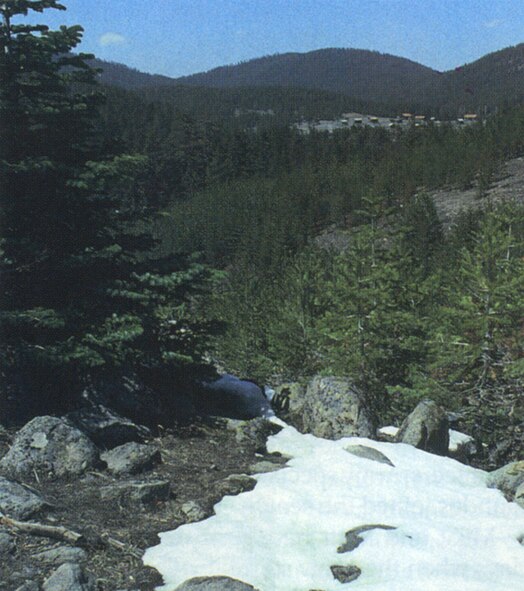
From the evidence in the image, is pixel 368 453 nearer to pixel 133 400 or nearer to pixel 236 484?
pixel 236 484

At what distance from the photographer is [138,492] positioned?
24.3ft

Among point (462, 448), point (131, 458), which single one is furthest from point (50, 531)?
point (462, 448)

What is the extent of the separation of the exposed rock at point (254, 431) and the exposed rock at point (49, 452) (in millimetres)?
2625

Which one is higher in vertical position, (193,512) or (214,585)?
(214,585)

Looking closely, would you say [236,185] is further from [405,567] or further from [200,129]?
[405,567]

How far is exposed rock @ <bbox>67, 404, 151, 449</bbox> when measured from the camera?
9.23 metres

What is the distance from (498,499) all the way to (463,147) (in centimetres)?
12992

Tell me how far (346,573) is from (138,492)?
8.87ft

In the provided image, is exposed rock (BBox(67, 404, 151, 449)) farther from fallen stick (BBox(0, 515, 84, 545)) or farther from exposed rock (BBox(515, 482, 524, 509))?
exposed rock (BBox(515, 482, 524, 509))

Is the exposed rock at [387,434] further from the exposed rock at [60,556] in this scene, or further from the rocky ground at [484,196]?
the rocky ground at [484,196]

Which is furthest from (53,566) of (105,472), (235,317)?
(235,317)

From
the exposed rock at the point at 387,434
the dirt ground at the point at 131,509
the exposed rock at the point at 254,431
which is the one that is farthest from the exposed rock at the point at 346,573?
the exposed rock at the point at 387,434

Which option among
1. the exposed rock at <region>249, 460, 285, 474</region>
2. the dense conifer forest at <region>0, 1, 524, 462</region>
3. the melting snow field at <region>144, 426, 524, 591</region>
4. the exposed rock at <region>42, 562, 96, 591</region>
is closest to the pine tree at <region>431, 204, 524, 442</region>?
the dense conifer forest at <region>0, 1, 524, 462</region>

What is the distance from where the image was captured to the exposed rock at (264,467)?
8656 millimetres
